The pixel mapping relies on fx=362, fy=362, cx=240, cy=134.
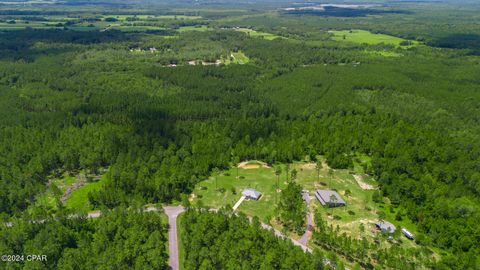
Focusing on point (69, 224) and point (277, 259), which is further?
point (69, 224)

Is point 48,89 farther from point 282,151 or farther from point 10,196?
point 282,151

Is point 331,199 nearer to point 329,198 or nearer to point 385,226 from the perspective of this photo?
point 329,198

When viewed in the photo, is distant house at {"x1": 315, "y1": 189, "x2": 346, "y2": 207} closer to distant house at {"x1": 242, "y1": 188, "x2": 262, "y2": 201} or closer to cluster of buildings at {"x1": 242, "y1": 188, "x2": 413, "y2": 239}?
cluster of buildings at {"x1": 242, "y1": 188, "x2": 413, "y2": 239}

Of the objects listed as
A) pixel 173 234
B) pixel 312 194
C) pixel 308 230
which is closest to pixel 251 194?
pixel 312 194

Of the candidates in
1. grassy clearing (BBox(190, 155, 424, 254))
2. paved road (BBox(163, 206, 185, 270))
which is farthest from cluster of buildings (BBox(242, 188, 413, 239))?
paved road (BBox(163, 206, 185, 270))

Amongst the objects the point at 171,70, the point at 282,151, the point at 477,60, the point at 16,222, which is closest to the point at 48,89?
the point at 171,70

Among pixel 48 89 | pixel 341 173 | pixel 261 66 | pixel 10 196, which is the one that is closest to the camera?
pixel 10 196
